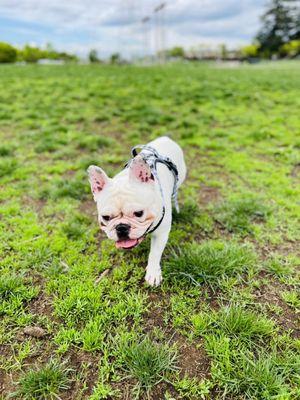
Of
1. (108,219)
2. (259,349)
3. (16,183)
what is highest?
(108,219)

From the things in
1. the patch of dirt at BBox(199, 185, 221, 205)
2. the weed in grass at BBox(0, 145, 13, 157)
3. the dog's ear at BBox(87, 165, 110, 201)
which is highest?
the dog's ear at BBox(87, 165, 110, 201)

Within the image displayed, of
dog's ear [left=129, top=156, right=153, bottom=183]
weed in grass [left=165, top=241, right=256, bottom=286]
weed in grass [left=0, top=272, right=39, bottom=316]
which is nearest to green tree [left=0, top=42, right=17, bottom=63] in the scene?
weed in grass [left=0, top=272, right=39, bottom=316]

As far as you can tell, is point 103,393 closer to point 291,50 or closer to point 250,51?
point 291,50

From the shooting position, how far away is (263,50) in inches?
2115

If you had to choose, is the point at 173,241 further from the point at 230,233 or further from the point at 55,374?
the point at 55,374

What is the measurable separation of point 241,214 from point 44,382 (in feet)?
9.13

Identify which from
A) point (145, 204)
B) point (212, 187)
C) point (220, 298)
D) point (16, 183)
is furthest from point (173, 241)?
point (16, 183)

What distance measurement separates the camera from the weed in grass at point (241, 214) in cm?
373

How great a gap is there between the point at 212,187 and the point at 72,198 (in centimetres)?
204

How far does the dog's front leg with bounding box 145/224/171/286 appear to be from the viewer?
2.76m

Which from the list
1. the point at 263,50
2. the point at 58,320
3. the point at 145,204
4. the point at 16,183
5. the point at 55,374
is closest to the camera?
the point at 55,374

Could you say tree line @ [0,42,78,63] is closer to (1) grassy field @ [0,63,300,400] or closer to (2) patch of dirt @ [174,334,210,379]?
(1) grassy field @ [0,63,300,400]

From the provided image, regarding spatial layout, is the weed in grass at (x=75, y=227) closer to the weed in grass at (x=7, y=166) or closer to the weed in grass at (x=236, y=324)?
the weed in grass at (x=236, y=324)

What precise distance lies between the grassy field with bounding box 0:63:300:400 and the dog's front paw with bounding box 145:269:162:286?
6cm
